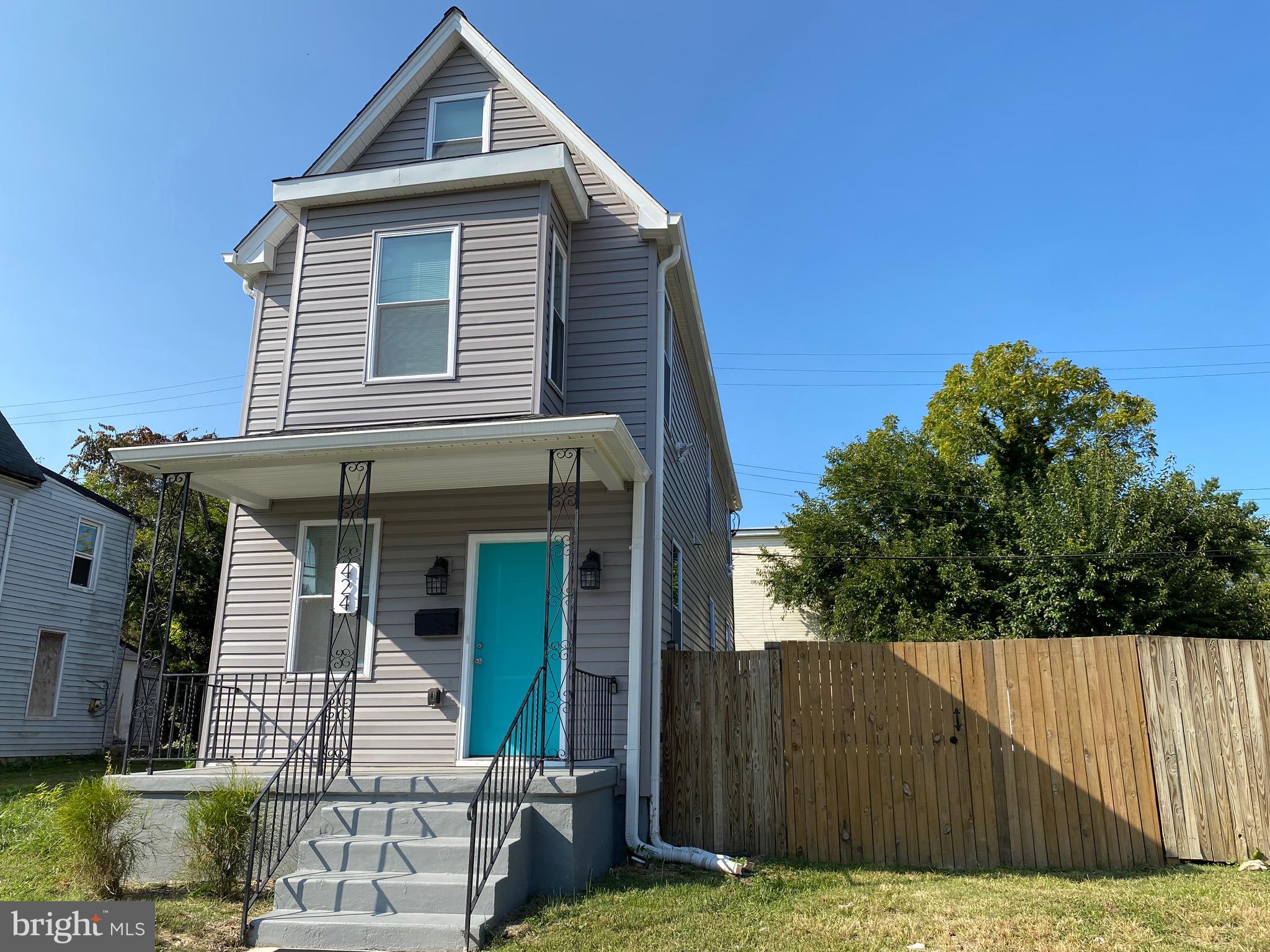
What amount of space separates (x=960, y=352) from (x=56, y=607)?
2547cm

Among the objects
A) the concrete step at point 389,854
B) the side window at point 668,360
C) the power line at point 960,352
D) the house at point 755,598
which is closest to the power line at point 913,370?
the power line at point 960,352

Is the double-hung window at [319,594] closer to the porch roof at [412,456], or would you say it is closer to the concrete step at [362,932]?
the porch roof at [412,456]

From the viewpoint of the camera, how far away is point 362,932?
4.78 m

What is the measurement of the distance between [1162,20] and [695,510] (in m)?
8.55

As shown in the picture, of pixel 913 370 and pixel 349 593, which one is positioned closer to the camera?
pixel 349 593

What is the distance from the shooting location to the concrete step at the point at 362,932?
15.3 ft

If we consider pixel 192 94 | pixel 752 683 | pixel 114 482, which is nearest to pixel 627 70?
pixel 192 94

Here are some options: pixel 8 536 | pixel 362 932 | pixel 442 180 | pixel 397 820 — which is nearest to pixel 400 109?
pixel 442 180

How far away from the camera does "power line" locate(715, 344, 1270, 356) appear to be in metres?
26.1

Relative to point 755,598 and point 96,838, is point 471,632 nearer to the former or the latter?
point 96,838

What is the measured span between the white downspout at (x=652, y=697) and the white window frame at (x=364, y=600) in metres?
2.44

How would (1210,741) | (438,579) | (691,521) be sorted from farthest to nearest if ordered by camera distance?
(691,521), (438,579), (1210,741)

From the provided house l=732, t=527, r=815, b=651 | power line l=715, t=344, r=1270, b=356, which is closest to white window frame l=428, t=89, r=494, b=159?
power line l=715, t=344, r=1270, b=356

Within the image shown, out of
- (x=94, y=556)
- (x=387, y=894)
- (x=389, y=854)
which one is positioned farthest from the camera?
(x=94, y=556)
